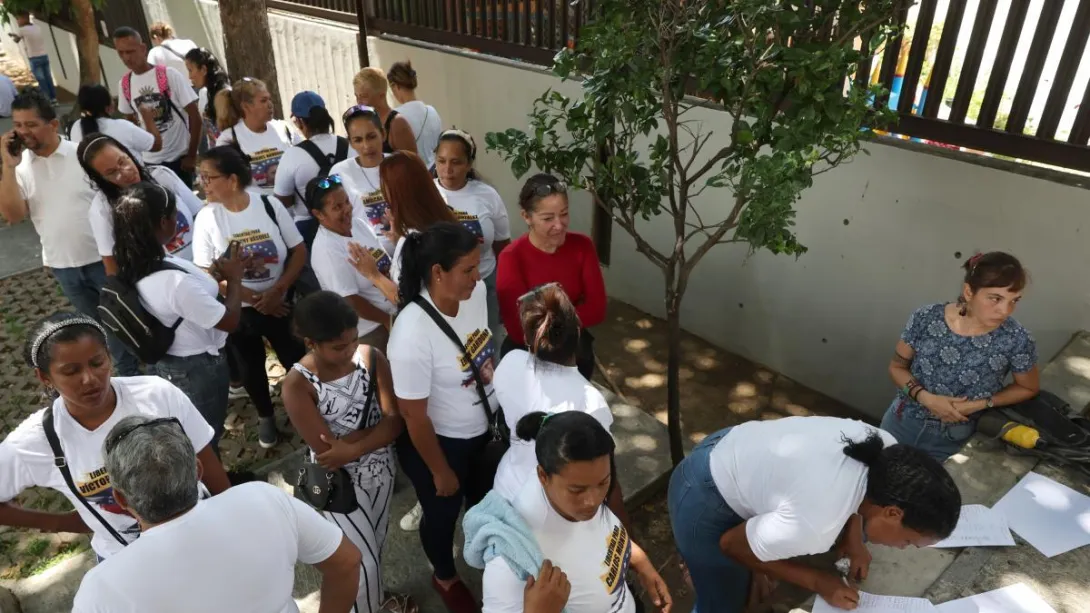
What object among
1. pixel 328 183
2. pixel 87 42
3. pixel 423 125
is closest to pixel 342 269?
pixel 328 183

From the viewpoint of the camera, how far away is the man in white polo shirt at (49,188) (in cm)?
364

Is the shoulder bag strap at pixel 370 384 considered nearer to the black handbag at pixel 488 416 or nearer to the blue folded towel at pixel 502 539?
the black handbag at pixel 488 416

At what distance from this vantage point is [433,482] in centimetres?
260

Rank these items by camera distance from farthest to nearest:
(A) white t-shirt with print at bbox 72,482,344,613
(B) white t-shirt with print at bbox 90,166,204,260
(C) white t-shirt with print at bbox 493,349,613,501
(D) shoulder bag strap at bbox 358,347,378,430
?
(B) white t-shirt with print at bbox 90,166,204,260
(D) shoulder bag strap at bbox 358,347,378,430
(C) white t-shirt with print at bbox 493,349,613,501
(A) white t-shirt with print at bbox 72,482,344,613

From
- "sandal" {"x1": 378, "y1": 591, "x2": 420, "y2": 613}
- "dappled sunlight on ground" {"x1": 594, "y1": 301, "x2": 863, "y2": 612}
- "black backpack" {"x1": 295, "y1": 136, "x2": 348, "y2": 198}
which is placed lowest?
"dappled sunlight on ground" {"x1": 594, "y1": 301, "x2": 863, "y2": 612}

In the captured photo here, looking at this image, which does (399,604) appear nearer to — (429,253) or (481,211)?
(429,253)

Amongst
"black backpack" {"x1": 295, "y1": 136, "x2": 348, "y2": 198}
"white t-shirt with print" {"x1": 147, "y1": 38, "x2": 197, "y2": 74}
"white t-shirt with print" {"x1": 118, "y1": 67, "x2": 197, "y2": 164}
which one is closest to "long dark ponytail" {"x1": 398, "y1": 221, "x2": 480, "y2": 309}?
"black backpack" {"x1": 295, "y1": 136, "x2": 348, "y2": 198}

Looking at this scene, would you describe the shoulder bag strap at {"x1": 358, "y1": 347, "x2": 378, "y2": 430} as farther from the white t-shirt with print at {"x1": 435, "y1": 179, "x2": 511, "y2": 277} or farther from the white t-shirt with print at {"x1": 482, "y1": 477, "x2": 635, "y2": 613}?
the white t-shirt with print at {"x1": 435, "y1": 179, "x2": 511, "y2": 277}

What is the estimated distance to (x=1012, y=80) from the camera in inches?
136

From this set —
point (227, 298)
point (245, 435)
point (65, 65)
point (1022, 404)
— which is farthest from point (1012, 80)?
point (65, 65)

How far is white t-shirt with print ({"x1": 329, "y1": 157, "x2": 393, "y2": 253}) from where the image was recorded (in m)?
3.78

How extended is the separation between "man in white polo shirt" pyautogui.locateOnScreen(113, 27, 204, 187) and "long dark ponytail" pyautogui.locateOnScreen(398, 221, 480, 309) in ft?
12.9

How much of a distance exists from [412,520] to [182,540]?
190cm

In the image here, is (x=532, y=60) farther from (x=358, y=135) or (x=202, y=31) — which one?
(x=202, y=31)
